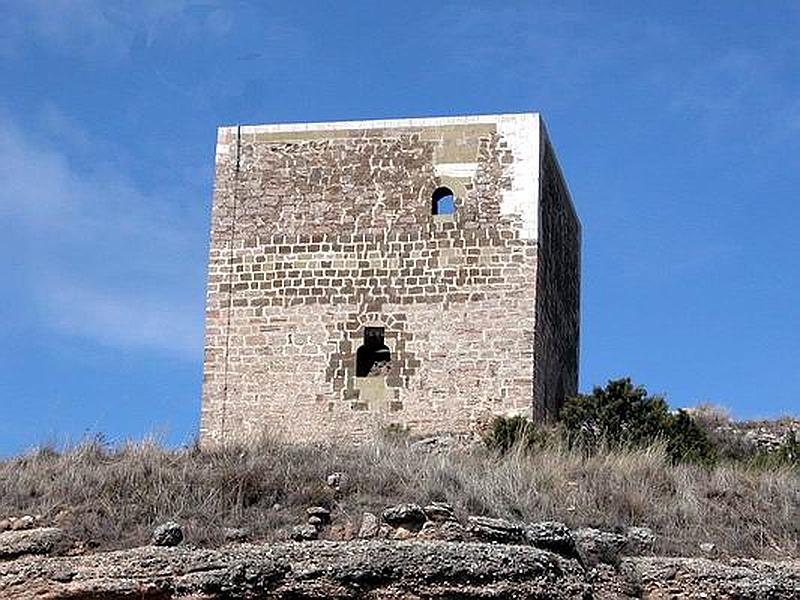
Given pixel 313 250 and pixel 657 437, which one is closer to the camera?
pixel 657 437

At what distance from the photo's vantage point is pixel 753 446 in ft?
68.7

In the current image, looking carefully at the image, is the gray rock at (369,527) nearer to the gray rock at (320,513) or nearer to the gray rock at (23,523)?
the gray rock at (320,513)

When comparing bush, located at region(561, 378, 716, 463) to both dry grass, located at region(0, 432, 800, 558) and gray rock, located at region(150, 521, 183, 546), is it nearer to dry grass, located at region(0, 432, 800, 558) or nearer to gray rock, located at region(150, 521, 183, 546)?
dry grass, located at region(0, 432, 800, 558)

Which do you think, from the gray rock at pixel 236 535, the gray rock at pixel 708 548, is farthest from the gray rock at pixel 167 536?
the gray rock at pixel 708 548


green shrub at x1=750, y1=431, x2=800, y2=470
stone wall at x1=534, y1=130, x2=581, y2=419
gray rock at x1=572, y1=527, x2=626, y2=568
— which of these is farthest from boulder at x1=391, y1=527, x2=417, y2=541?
stone wall at x1=534, y1=130, x2=581, y2=419

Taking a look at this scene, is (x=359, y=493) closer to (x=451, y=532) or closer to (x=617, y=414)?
(x=451, y=532)

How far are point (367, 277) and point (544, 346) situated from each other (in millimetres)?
2362

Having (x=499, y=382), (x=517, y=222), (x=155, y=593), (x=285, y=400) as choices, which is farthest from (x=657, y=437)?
(x=155, y=593)

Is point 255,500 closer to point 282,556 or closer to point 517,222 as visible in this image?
point 282,556

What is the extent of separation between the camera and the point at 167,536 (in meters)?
9.87

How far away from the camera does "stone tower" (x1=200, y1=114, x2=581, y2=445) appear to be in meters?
19.0

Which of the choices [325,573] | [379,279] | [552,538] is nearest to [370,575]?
[325,573]

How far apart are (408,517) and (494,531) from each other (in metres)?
0.54

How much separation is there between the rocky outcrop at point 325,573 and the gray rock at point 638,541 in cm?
60
